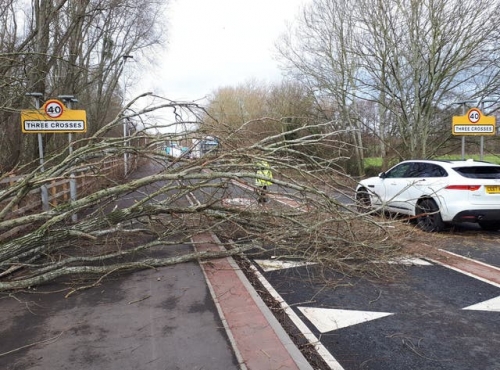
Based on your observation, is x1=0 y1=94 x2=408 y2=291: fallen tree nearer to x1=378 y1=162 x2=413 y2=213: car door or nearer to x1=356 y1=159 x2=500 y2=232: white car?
x1=356 y1=159 x2=500 y2=232: white car

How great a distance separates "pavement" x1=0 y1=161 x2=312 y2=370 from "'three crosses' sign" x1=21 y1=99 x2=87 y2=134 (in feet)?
16.2

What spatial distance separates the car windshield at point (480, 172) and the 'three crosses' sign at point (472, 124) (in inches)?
222

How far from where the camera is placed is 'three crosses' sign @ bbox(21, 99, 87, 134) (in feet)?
28.8

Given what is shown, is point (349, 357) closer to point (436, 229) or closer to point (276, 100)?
point (436, 229)

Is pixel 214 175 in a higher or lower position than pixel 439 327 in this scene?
higher

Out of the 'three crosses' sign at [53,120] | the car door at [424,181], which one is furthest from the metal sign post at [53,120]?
the car door at [424,181]

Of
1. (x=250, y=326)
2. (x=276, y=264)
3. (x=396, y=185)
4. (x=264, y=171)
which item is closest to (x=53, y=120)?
(x=264, y=171)

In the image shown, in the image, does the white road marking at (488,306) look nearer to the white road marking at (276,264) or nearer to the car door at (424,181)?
the white road marking at (276,264)

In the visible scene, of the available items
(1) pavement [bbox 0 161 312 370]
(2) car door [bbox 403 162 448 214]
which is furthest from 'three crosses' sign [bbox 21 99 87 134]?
(2) car door [bbox 403 162 448 214]

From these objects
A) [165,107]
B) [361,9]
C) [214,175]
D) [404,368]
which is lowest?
[404,368]

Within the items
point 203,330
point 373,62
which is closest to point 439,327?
point 203,330

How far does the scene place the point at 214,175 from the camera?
18.7 feet

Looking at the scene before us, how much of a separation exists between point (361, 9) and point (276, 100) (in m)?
8.30

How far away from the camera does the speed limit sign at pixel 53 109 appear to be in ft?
29.5
